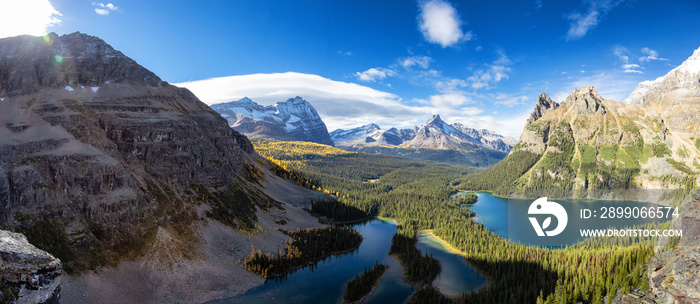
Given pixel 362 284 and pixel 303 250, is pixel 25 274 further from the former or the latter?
pixel 303 250

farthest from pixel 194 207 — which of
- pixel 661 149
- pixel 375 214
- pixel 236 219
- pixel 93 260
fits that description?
pixel 661 149

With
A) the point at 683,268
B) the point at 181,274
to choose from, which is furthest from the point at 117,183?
the point at 683,268

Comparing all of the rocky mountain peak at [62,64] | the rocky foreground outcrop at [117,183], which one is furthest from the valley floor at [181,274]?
the rocky mountain peak at [62,64]

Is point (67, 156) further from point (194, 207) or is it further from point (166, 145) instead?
point (194, 207)

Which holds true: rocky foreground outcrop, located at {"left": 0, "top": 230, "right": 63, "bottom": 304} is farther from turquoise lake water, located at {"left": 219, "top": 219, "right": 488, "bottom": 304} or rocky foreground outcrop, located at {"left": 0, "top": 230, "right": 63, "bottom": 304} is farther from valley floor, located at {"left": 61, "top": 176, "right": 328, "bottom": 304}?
turquoise lake water, located at {"left": 219, "top": 219, "right": 488, "bottom": 304}

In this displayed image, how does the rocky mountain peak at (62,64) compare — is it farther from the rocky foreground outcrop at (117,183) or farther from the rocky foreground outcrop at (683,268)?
the rocky foreground outcrop at (683,268)

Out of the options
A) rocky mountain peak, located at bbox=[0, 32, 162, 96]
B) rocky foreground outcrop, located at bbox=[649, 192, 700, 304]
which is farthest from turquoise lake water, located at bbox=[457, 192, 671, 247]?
rocky mountain peak, located at bbox=[0, 32, 162, 96]

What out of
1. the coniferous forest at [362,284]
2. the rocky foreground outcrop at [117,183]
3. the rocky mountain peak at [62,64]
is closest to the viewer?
the rocky foreground outcrop at [117,183]

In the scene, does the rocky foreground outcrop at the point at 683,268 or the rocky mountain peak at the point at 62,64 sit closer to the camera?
the rocky foreground outcrop at the point at 683,268
